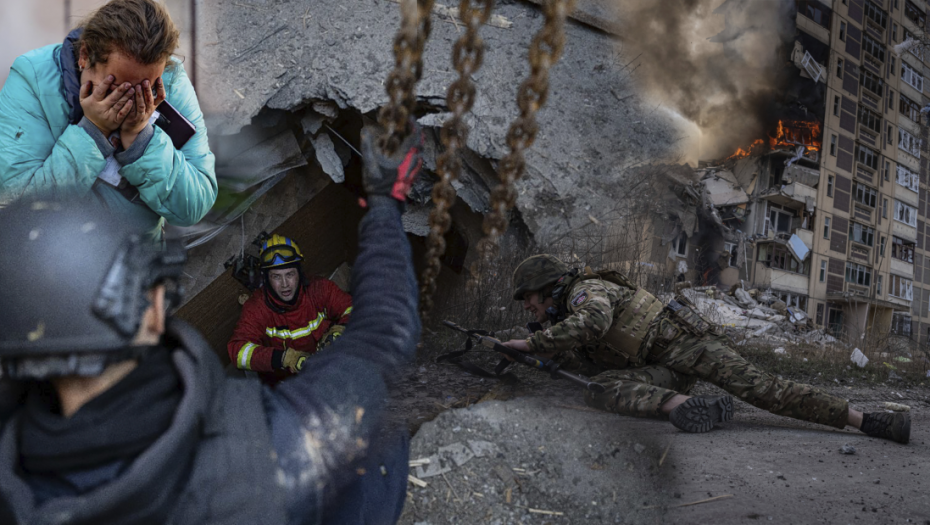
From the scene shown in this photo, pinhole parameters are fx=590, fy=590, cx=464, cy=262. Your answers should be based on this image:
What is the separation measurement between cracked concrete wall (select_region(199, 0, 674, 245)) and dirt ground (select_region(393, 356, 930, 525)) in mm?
2021

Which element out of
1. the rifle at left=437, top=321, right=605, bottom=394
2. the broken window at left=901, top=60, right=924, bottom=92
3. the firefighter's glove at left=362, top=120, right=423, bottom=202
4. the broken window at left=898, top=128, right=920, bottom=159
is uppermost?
the broken window at left=901, top=60, right=924, bottom=92

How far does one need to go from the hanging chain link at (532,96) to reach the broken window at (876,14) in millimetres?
21041

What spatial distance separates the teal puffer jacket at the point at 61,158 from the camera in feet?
5.49

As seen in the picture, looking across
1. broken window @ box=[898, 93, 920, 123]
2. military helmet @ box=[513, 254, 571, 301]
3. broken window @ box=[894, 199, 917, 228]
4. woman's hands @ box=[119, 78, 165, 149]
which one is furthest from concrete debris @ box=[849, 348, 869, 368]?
broken window @ box=[894, 199, 917, 228]

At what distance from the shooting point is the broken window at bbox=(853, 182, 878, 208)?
17516mm

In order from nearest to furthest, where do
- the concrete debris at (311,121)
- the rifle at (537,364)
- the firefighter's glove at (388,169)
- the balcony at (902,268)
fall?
the firefighter's glove at (388,169) → the rifle at (537,364) → the concrete debris at (311,121) → the balcony at (902,268)

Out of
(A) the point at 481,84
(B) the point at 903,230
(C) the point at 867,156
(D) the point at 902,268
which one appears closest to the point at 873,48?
(C) the point at 867,156

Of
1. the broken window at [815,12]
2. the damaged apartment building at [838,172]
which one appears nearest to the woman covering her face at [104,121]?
the damaged apartment building at [838,172]

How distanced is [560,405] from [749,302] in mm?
12653

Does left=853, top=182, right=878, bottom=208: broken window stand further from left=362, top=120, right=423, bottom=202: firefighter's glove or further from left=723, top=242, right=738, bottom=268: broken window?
left=362, top=120, right=423, bottom=202: firefighter's glove

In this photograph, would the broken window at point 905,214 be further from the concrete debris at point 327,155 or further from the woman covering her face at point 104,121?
the woman covering her face at point 104,121

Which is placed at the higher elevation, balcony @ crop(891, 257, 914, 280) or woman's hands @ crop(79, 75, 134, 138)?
balcony @ crop(891, 257, 914, 280)

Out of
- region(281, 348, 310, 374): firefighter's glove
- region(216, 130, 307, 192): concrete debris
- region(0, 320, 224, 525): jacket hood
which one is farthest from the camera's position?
region(216, 130, 307, 192): concrete debris

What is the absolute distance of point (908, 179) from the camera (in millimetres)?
18188
